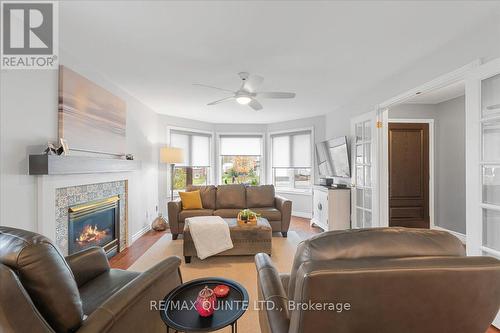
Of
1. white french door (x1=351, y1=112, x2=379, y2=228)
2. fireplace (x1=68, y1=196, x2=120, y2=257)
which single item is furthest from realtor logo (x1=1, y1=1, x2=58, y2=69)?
white french door (x1=351, y1=112, x2=379, y2=228)

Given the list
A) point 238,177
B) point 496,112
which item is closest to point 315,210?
point 238,177

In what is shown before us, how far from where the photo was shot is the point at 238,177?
21.7 feet

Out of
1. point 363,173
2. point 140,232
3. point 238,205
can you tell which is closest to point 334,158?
point 363,173

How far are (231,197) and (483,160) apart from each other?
371 centimetres

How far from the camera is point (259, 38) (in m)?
2.26

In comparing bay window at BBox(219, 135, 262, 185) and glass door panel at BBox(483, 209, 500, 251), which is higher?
bay window at BBox(219, 135, 262, 185)

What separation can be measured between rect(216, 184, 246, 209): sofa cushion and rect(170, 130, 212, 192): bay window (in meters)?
1.49

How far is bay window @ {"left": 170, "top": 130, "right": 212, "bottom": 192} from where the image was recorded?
5.83 metres

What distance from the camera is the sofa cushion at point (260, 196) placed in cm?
478

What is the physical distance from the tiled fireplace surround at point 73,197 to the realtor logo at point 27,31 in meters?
1.22

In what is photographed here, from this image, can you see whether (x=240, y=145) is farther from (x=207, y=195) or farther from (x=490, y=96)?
(x=490, y=96)

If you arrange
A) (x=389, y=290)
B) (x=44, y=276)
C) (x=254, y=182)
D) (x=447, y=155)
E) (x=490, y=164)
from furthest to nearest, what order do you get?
(x=254, y=182) < (x=447, y=155) < (x=490, y=164) < (x=44, y=276) < (x=389, y=290)

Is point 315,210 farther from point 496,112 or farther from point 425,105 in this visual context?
point 496,112

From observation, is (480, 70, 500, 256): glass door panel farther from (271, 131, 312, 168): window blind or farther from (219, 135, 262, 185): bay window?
(219, 135, 262, 185): bay window
